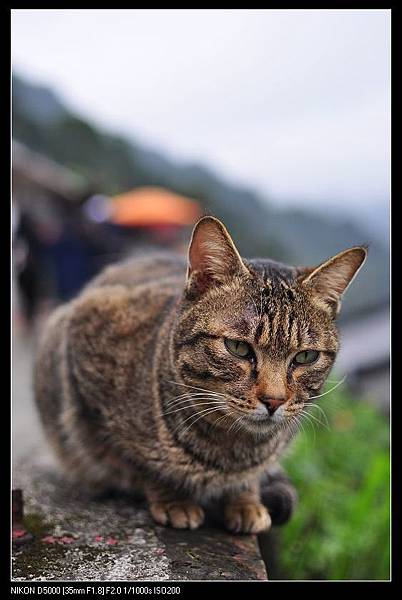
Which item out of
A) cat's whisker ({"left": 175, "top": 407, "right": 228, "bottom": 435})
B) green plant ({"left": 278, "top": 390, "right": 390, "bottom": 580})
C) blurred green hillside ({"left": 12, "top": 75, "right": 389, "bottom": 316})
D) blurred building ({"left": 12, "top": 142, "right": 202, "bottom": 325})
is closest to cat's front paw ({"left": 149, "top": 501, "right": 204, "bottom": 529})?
cat's whisker ({"left": 175, "top": 407, "right": 228, "bottom": 435})

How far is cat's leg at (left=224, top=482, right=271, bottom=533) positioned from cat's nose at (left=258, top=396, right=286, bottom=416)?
1.86 feet

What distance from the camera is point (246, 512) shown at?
2367 mm

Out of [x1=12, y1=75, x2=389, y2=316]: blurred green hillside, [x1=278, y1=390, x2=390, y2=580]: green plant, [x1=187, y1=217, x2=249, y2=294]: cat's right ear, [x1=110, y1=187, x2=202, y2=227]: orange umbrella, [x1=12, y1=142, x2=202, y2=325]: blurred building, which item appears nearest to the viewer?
[x1=187, y1=217, x2=249, y2=294]: cat's right ear

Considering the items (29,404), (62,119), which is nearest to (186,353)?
(62,119)

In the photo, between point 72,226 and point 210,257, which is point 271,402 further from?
point 72,226

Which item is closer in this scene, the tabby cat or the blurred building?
the tabby cat

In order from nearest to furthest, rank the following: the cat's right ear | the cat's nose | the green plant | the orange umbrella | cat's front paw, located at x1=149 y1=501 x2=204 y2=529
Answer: the cat's nose → the cat's right ear → cat's front paw, located at x1=149 y1=501 x2=204 y2=529 → the green plant → the orange umbrella

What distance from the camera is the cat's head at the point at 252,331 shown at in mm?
1979

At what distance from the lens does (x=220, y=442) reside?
7.32 feet

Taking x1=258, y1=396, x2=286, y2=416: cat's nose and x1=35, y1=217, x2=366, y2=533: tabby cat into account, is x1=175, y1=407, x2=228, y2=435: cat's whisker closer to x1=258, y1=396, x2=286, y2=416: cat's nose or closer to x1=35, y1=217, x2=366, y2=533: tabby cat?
x1=35, y1=217, x2=366, y2=533: tabby cat

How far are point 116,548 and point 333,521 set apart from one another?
174cm

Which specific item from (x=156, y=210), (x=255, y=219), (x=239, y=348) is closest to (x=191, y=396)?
(x=239, y=348)

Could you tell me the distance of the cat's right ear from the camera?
6.68ft
